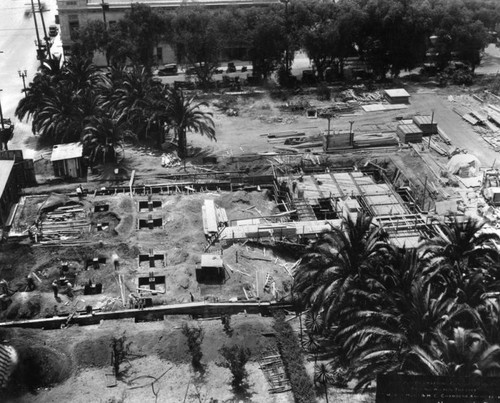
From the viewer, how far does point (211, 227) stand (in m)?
45.0

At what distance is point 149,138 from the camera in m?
60.5

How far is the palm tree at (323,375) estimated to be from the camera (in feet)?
103

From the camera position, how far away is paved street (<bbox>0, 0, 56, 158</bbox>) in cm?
6434

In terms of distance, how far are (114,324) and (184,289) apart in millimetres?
4972

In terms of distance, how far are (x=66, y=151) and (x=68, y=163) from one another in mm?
1260

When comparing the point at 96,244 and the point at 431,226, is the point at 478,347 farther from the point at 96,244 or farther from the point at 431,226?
the point at 96,244

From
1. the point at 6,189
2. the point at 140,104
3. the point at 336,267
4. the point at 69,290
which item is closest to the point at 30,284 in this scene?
the point at 69,290

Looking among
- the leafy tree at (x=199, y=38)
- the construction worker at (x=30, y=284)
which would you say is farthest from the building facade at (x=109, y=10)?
the construction worker at (x=30, y=284)

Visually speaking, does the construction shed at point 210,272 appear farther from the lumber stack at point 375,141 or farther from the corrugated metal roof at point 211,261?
the lumber stack at point 375,141

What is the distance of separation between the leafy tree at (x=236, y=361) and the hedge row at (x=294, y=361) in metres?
1.93

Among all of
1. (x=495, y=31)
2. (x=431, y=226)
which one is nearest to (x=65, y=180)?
(x=431, y=226)

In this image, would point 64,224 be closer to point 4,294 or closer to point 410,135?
point 4,294

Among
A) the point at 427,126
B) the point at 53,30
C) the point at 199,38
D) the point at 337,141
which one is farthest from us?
the point at 53,30

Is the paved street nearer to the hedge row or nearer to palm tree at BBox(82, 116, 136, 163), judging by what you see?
palm tree at BBox(82, 116, 136, 163)
